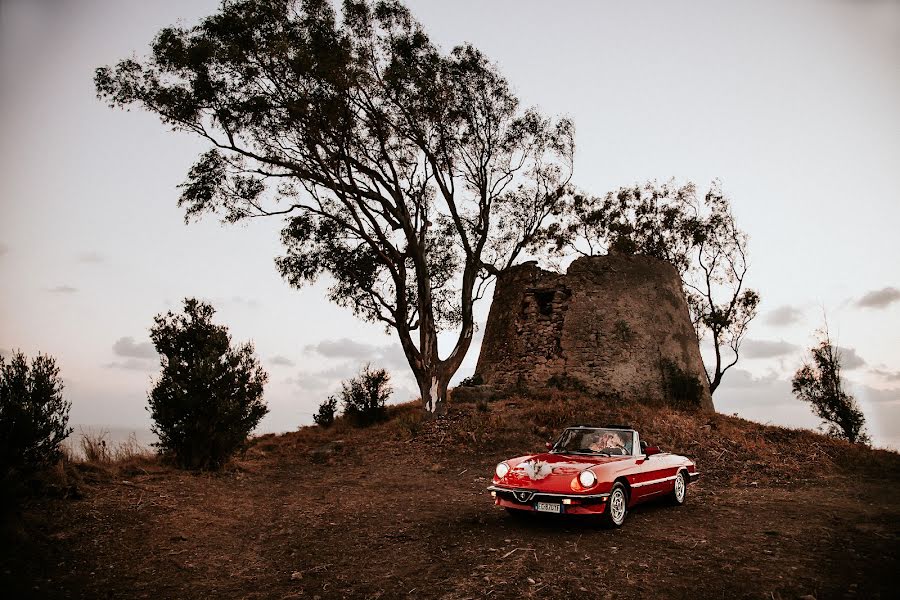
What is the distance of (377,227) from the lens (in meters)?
18.7

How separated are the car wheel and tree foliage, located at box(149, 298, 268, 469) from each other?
25.0ft

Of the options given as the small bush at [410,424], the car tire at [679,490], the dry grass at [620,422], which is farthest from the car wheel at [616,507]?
the small bush at [410,424]

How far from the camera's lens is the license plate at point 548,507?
698cm

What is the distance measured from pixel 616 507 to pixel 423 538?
2.63 meters

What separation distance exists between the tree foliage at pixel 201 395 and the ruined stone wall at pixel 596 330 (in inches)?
371

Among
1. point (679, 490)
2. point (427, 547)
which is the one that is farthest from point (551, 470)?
point (679, 490)

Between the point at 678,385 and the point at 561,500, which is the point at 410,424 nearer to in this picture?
the point at 678,385

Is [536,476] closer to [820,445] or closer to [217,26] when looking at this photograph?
[820,445]

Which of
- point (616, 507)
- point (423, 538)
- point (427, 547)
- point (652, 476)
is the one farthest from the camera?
point (652, 476)

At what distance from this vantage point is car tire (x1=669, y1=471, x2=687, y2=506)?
905 cm

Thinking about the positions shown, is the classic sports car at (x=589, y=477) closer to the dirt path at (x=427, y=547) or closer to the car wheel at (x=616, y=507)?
the car wheel at (x=616, y=507)

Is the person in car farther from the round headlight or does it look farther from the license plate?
the license plate

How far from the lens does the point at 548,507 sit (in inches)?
278

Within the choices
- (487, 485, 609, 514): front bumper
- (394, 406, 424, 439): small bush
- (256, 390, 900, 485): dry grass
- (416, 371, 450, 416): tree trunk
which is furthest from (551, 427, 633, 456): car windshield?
(416, 371, 450, 416): tree trunk
